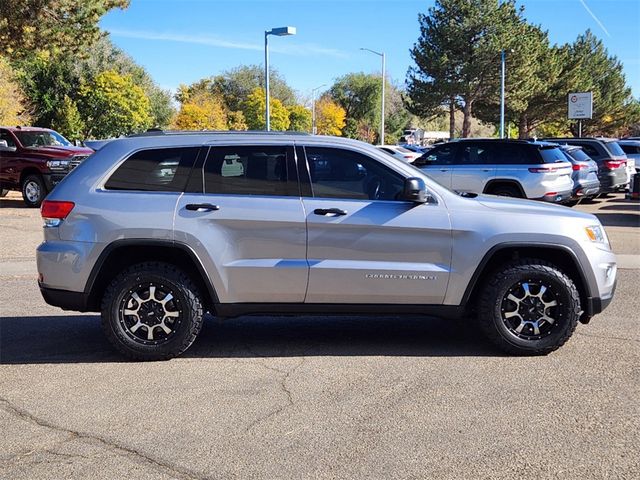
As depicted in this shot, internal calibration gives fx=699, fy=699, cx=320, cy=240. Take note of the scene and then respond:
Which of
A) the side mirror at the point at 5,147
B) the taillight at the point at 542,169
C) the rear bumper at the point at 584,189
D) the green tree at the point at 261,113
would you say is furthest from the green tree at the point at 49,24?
the green tree at the point at 261,113

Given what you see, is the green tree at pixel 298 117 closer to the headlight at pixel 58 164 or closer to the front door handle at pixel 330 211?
the headlight at pixel 58 164

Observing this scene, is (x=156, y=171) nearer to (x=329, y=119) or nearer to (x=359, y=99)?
(x=329, y=119)

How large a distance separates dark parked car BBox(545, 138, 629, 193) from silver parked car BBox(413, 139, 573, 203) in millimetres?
5394

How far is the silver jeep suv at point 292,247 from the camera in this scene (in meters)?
5.61

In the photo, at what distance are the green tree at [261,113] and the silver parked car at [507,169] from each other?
46738mm

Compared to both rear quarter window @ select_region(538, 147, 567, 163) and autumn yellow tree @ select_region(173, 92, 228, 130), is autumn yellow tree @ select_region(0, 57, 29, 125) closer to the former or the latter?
autumn yellow tree @ select_region(173, 92, 228, 130)

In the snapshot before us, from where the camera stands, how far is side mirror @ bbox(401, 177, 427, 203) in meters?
5.51

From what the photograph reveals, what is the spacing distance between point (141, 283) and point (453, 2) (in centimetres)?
5306

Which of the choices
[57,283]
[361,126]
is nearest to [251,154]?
[57,283]

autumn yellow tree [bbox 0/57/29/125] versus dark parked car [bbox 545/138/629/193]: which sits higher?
autumn yellow tree [bbox 0/57/29/125]

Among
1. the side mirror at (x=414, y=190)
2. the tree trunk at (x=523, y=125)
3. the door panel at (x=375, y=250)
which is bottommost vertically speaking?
the door panel at (x=375, y=250)

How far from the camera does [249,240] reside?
562 cm

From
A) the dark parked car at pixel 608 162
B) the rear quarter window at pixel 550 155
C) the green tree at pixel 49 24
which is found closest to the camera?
the rear quarter window at pixel 550 155

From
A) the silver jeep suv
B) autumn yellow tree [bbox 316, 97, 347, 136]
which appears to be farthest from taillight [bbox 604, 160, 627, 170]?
autumn yellow tree [bbox 316, 97, 347, 136]
